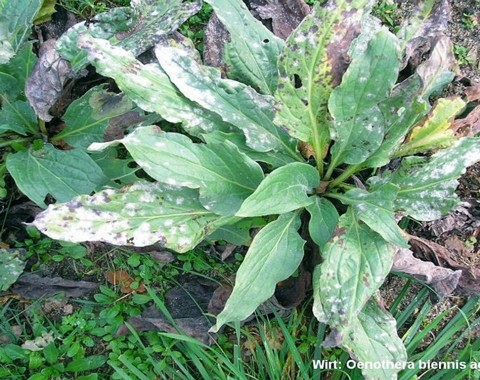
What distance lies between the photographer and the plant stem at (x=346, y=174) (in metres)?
2.19

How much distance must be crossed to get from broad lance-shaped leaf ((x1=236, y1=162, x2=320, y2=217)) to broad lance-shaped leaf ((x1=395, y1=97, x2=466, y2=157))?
448 mm

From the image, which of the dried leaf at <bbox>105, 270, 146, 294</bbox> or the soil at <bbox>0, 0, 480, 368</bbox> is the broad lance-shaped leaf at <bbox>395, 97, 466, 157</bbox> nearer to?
the soil at <bbox>0, 0, 480, 368</bbox>

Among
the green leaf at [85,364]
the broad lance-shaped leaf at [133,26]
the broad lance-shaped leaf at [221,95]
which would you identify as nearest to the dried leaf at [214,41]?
the broad lance-shaped leaf at [133,26]

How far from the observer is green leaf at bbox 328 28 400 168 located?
70.4 inches

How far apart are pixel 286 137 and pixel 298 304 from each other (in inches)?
30.2

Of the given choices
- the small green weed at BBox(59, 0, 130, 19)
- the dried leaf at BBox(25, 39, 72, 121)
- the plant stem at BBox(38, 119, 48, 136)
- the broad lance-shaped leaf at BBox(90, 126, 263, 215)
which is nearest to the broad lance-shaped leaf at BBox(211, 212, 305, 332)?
the broad lance-shaped leaf at BBox(90, 126, 263, 215)

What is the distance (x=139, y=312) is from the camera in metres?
2.45

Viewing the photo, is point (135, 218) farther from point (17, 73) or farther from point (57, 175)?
point (17, 73)

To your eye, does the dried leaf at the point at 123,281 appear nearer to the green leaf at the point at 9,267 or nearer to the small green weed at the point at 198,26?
the green leaf at the point at 9,267

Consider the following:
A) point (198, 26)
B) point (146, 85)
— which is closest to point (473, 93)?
point (198, 26)

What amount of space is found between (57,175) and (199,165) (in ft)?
2.15

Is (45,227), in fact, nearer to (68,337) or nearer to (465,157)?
(68,337)

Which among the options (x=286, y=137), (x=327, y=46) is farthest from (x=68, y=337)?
(x=327, y=46)

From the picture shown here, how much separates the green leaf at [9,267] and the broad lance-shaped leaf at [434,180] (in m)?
1.64
